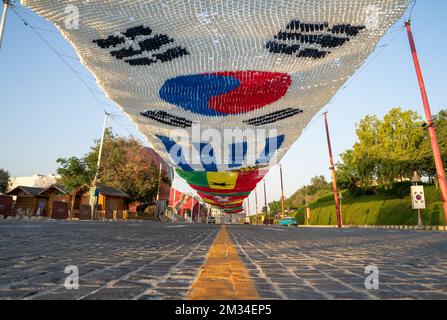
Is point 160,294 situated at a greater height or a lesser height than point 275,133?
lesser

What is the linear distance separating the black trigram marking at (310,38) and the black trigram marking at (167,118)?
5.53 meters

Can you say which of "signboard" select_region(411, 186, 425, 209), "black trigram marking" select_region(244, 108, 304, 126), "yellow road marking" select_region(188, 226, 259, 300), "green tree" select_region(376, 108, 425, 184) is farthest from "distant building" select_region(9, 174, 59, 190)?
"yellow road marking" select_region(188, 226, 259, 300)

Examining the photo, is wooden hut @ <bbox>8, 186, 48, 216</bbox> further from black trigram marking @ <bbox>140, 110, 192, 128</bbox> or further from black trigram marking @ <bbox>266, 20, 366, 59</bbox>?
black trigram marking @ <bbox>266, 20, 366, 59</bbox>

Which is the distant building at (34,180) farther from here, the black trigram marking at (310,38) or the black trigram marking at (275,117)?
the black trigram marking at (310,38)

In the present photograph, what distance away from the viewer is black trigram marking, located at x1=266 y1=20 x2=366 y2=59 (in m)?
9.30

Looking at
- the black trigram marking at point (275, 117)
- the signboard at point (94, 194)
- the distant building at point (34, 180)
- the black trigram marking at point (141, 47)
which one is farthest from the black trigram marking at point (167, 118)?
the distant building at point (34, 180)

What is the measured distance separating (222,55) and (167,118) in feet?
15.7

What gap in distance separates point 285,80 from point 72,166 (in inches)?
977

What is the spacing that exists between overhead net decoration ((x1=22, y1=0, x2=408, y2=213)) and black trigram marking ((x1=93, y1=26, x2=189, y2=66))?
0.03m
